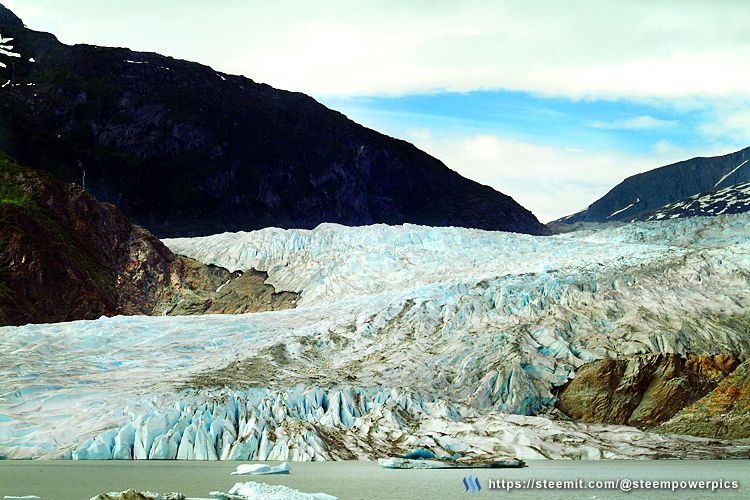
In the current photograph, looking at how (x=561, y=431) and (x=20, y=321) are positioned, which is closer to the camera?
(x=561, y=431)

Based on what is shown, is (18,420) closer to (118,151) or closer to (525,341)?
(525,341)

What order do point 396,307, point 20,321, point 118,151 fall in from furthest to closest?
point 118,151 < point 20,321 < point 396,307

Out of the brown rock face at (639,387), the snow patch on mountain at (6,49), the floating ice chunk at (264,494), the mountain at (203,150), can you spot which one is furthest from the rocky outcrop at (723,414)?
the snow patch on mountain at (6,49)

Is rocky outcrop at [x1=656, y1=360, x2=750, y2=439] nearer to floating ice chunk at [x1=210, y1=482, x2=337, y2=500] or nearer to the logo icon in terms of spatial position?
the logo icon

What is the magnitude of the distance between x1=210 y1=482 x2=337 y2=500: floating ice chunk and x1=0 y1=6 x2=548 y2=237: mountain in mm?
105756

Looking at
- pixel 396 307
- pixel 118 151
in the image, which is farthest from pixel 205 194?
pixel 396 307

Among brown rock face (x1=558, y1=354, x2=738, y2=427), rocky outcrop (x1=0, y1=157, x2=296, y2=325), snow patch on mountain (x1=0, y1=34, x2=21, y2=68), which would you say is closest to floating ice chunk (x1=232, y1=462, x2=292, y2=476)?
brown rock face (x1=558, y1=354, x2=738, y2=427)

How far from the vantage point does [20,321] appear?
211ft

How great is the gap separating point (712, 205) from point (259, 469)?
484 feet

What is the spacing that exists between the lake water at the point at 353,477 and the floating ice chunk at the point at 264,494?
1.28 meters

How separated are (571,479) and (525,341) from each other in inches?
624

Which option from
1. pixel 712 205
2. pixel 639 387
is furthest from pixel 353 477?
pixel 712 205

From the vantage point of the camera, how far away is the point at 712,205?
16500 cm

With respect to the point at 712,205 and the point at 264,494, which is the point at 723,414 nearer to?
the point at 264,494
